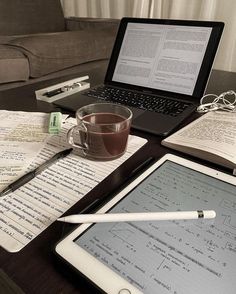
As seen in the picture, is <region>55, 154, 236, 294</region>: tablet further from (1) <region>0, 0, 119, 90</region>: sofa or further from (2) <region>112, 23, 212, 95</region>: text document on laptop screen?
(1) <region>0, 0, 119, 90</region>: sofa

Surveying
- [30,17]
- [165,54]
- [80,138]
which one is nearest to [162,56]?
[165,54]

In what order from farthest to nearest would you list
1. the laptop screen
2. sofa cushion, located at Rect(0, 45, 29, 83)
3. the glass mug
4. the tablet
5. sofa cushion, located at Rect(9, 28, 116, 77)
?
sofa cushion, located at Rect(9, 28, 116, 77) → sofa cushion, located at Rect(0, 45, 29, 83) → the laptop screen → the glass mug → the tablet

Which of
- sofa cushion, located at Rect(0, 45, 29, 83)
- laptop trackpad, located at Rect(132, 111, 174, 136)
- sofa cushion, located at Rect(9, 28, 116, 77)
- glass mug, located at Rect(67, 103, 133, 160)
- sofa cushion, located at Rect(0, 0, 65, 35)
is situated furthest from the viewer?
sofa cushion, located at Rect(0, 0, 65, 35)

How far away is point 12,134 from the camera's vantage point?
1.94 feet

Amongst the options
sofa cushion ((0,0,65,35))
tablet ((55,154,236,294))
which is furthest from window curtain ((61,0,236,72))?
tablet ((55,154,236,294))

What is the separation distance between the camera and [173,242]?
12.6 inches

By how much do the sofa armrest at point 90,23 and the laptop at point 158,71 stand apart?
44.7 inches

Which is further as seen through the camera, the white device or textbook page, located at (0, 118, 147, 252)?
the white device

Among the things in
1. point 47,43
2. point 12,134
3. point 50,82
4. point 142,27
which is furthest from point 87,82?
point 47,43

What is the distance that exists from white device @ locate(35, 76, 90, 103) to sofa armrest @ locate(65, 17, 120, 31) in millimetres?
1182

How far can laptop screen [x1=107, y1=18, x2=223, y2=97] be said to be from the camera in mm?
694

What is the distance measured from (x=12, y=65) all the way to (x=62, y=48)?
0.33 m

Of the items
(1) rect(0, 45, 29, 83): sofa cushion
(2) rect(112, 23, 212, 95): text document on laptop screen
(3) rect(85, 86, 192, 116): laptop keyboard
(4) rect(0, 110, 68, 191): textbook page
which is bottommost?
(1) rect(0, 45, 29, 83): sofa cushion

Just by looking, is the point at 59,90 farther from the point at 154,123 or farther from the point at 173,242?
the point at 173,242
